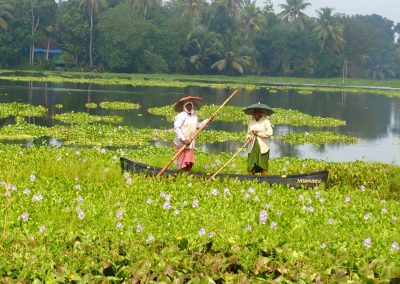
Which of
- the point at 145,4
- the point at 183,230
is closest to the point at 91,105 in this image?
the point at 183,230

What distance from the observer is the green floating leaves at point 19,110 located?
26.9m

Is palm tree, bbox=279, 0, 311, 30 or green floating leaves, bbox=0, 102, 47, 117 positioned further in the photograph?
palm tree, bbox=279, 0, 311, 30

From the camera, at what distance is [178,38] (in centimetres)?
7556

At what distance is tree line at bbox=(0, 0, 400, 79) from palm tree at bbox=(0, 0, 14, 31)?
0.13 m

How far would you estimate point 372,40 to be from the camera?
307 ft

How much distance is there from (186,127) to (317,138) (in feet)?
44.7

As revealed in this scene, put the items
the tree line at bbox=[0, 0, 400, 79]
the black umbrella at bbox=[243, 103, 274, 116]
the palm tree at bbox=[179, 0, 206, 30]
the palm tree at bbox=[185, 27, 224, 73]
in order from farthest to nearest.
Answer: the palm tree at bbox=[179, 0, 206, 30] → the palm tree at bbox=[185, 27, 224, 73] → the tree line at bbox=[0, 0, 400, 79] → the black umbrella at bbox=[243, 103, 274, 116]

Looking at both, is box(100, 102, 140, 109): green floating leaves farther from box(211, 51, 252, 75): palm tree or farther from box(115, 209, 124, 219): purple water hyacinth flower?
box(211, 51, 252, 75): palm tree

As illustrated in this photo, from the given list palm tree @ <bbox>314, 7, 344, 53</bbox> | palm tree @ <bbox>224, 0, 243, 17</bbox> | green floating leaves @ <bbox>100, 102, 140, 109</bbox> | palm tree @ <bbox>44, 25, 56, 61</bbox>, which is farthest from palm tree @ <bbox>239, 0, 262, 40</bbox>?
green floating leaves @ <bbox>100, 102, 140, 109</bbox>

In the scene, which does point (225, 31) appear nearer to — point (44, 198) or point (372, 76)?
point (372, 76)

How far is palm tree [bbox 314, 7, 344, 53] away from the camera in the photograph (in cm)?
8300

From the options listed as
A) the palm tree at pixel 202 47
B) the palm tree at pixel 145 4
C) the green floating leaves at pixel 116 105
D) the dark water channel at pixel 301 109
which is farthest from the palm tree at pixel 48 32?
the green floating leaves at pixel 116 105

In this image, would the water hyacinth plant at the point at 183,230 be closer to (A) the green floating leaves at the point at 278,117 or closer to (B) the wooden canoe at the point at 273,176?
(B) the wooden canoe at the point at 273,176

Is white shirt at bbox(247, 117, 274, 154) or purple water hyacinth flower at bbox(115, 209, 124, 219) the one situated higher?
white shirt at bbox(247, 117, 274, 154)
